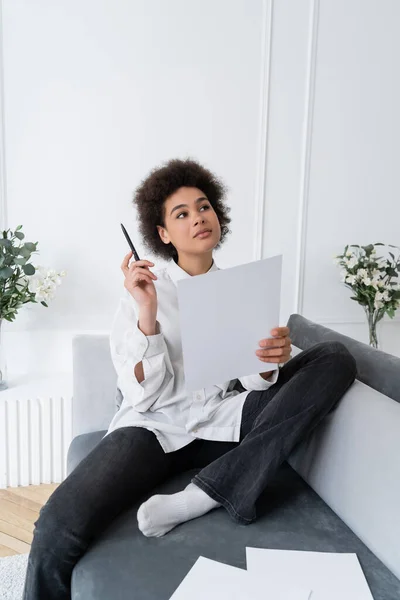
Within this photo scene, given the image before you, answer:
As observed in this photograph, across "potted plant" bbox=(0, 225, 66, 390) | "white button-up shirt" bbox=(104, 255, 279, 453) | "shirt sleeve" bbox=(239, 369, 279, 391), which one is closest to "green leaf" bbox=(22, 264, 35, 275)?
"potted plant" bbox=(0, 225, 66, 390)

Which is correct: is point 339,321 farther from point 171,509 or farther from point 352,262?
point 171,509

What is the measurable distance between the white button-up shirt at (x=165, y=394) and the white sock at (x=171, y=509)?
19cm

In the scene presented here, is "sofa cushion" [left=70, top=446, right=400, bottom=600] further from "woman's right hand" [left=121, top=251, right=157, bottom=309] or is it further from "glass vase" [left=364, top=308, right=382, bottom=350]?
"glass vase" [left=364, top=308, right=382, bottom=350]

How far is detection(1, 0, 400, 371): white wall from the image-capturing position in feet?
7.97

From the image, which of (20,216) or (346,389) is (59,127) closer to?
(20,216)

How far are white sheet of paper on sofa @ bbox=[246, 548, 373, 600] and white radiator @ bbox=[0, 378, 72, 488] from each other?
52.9 inches

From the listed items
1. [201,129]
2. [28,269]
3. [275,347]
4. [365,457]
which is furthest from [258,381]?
[201,129]

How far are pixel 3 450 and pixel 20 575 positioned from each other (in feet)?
2.13

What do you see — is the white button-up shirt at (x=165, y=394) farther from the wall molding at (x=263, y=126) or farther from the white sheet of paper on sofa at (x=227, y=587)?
the wall molding at (x=263, y=126)

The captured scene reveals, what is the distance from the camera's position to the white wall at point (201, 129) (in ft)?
7.97

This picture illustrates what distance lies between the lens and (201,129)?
262 cm

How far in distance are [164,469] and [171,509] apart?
7.8 inches

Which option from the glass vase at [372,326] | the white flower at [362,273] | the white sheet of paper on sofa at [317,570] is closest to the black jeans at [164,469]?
the white sheet of paper on sofa at [317,570]

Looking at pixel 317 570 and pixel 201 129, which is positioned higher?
pixel 201 129
